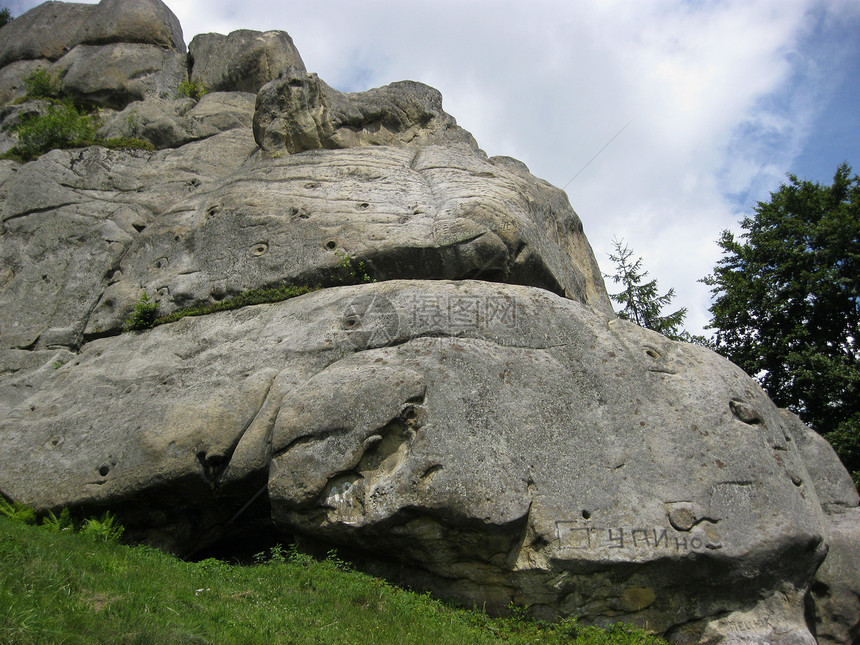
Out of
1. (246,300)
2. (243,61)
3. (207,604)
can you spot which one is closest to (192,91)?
(243,61)

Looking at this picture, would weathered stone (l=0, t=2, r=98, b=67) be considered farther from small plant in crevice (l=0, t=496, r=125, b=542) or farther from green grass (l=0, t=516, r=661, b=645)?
green grass (l=0, t=516, r=661, b=645)

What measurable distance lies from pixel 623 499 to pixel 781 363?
Answer: 46.9 feet

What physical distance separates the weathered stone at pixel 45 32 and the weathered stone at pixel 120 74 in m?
2.21

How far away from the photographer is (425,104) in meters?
20.6

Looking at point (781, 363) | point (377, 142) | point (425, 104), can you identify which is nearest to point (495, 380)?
point (377, 142)

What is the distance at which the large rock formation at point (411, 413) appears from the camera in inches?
381

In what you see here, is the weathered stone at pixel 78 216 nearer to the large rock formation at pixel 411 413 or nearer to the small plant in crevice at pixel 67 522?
the large rock formation at pixel 411 413

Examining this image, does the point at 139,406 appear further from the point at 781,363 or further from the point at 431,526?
the point at 781,363

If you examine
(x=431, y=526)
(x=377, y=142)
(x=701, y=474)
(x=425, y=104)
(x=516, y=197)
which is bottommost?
(x=431, y=526)

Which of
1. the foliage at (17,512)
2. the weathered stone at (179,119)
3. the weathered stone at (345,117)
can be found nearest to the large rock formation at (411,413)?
the foliage at (17,512)

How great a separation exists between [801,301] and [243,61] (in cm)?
1830

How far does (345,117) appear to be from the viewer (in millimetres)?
18734

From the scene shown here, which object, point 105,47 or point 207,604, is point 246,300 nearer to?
point 207,604

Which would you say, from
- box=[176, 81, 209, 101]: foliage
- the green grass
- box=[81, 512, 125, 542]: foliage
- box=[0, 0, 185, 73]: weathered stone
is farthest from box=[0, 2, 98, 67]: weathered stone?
the green grass
